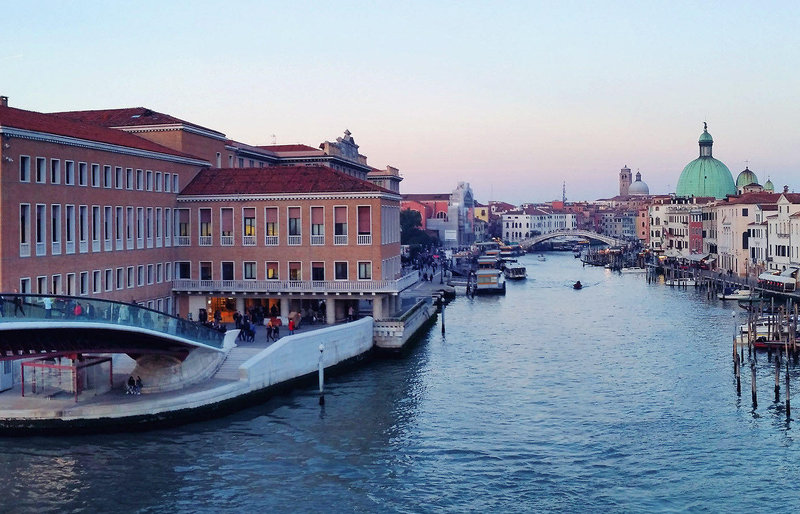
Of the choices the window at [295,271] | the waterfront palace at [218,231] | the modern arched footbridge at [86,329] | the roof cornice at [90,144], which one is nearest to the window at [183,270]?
the waterfront palace at [218,231]

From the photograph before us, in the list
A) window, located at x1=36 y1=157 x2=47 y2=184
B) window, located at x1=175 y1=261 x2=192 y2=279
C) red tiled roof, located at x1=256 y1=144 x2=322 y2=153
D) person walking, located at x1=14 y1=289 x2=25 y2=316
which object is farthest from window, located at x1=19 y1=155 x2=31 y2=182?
red tiled roof, located at x1=256 y1=144 x2=322 y2=153

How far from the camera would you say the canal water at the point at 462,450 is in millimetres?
21203

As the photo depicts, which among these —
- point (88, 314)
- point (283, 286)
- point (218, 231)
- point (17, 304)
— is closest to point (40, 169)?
point (88, 314)

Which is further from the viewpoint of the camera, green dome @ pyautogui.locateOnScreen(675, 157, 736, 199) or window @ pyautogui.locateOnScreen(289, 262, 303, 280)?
green dome @ pyautogui.locateOnScreen(675, 157, 736, 199)

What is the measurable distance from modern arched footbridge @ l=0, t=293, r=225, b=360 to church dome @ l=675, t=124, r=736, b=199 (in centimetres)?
12032

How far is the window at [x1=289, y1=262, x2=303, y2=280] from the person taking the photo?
40531 millimetres

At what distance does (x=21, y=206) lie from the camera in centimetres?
3019

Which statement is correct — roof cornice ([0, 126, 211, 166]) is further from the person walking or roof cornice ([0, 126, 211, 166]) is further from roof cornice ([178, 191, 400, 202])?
the person walking

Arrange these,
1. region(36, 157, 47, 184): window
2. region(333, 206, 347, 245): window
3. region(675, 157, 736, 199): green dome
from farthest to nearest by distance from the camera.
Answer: region(675, 157, 736, 199): green dome, region(333, 206, 347, 245): window, region(36, 157, 47, 184): window

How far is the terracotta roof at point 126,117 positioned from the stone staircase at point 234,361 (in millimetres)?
15720

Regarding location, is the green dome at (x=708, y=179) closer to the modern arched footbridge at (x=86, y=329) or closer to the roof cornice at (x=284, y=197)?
the roof cornice at (x=284, y=197)

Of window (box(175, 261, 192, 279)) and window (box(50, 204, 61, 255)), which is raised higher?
window (box(50, 204, 61, 255))

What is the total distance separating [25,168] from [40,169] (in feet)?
2.59

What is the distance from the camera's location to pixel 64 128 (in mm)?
33125
